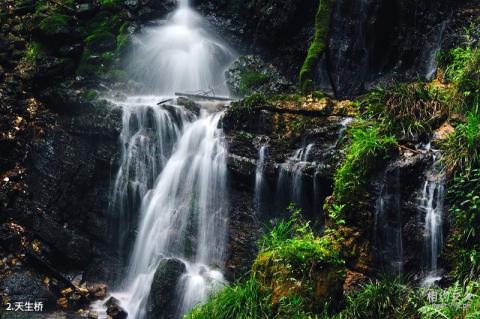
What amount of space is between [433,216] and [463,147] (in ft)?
3.69

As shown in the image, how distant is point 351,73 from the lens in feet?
47.4

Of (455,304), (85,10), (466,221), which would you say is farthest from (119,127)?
(455,304)

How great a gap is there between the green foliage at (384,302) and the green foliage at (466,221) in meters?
0.76

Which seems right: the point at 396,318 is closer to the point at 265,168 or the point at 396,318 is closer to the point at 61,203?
the point at 265,168

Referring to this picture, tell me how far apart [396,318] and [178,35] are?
13.0 m

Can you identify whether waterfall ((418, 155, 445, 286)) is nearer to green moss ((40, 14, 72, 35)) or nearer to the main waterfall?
the main waterfall

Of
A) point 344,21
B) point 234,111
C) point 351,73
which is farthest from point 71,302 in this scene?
point 344,21

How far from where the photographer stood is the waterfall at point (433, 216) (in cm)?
717

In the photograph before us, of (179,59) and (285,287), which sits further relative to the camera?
(179,59)

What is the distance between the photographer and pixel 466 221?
693 centimetres

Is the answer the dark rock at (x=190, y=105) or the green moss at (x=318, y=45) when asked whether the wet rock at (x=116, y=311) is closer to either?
the dark rock at (x=190, y=105)

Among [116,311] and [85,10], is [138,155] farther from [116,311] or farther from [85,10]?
[85,10]

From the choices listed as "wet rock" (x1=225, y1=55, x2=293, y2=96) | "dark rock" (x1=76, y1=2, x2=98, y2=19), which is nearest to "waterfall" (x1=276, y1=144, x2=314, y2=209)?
"wet rock" (x1=225, y1=55, x2=293, y2=96)

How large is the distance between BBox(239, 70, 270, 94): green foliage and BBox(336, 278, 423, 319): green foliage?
31.5 ft
